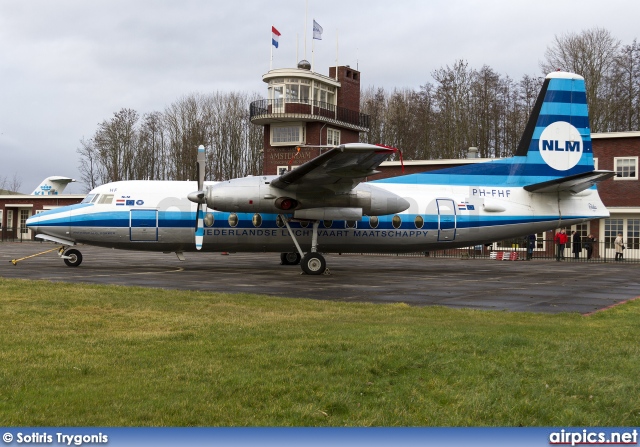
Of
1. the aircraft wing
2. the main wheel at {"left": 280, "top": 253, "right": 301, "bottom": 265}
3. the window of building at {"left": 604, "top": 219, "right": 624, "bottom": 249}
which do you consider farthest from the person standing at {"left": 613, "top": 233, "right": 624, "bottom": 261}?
the aircraft wing

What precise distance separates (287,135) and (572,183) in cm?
3047

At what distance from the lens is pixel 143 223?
19.8 meters

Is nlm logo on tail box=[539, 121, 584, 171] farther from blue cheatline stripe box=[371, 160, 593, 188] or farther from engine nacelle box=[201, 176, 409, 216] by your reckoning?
engine nacelle box=[201, 176, 409, 216]

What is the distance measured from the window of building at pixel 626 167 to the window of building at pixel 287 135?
22.6 meters

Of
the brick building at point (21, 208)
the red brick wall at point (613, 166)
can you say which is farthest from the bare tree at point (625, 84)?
the brick building at point (21, 208)

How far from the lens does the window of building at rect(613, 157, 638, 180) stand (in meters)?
35.8

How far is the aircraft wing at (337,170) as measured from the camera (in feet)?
52.2

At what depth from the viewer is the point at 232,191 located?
18109mm

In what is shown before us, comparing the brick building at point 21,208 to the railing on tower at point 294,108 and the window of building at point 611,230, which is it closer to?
the railing on tower at point 294,108

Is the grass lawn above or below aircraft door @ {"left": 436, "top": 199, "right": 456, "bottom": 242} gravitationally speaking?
below

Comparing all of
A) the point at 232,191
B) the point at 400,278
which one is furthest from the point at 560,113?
the point at 232,191

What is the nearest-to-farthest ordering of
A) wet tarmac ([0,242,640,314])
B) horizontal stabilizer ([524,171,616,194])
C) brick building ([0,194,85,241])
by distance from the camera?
wet tarmac ([0,242,640,314]) → horizontal stabilizer ([524,171,616,194]) → brick building ([0,194,85,241])

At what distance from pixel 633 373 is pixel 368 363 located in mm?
2755

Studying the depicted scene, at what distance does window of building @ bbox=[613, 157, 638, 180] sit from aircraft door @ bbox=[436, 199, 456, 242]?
20328 mm
